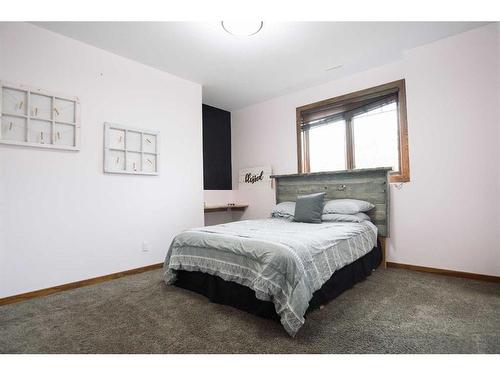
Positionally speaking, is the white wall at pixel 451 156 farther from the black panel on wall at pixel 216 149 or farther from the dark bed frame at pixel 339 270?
the black panel on wall at pixel 216 149

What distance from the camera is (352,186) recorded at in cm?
341

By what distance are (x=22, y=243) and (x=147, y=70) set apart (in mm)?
2339

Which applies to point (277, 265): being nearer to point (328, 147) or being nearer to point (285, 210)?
point (285, 210)

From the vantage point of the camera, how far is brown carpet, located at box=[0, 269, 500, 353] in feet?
4.95

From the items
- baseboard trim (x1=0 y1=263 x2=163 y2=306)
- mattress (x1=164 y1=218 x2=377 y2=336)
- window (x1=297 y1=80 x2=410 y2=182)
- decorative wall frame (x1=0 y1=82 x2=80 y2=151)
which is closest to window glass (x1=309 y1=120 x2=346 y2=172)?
window (x1=297 y1=80 x2=410 y2=182)

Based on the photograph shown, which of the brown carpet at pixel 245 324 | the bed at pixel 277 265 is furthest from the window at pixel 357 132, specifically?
the brown carpet at pixel 245 324

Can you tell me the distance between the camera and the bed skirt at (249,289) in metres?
1.92

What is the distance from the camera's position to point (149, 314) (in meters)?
1.97

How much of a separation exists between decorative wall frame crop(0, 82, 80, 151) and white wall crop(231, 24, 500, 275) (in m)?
3.57

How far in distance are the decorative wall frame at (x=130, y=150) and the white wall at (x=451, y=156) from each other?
9.73 feet

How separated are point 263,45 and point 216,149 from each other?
2.32 meters
